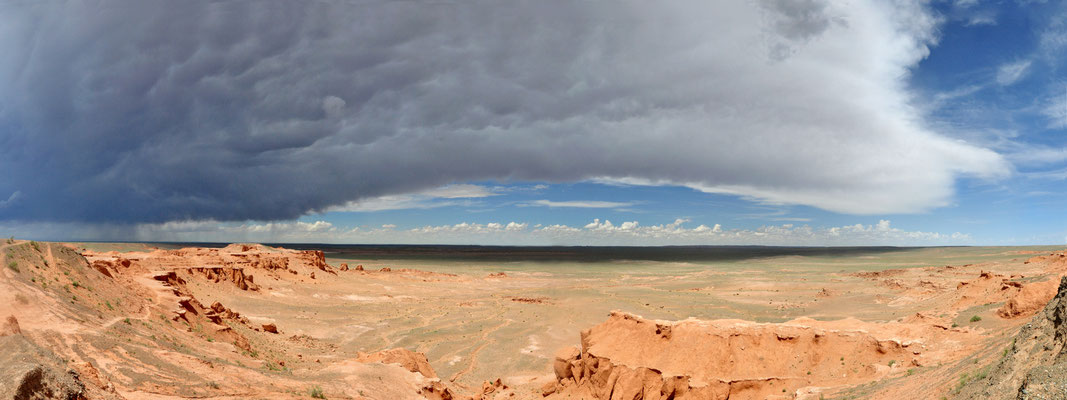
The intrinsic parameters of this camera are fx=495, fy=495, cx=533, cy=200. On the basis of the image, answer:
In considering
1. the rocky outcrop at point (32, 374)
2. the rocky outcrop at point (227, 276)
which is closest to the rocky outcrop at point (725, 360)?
the rocky outcrop at point (32, 374)

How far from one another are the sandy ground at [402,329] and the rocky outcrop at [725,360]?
126 millimetres

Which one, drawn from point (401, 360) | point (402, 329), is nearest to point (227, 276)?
point (402, 329)

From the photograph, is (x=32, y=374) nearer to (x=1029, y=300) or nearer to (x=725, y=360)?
(x=725, y=360)

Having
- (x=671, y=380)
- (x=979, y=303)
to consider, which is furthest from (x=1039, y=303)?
(x=671, y=380)

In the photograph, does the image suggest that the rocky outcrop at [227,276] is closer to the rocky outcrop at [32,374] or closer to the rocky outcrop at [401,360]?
the rocky outcrop at [401,360]

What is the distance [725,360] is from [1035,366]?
12.5 meters

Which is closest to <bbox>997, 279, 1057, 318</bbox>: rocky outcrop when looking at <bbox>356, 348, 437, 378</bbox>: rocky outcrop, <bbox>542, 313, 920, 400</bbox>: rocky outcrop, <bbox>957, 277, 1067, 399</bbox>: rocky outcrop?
<bbox>542, 313, 920, 400</bbox>: rocky outcrop

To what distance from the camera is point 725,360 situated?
20.0 metres

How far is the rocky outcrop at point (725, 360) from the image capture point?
18156mm

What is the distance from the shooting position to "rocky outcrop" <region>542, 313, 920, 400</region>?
59.6 ft

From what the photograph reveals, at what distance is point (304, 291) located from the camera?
55.5 m

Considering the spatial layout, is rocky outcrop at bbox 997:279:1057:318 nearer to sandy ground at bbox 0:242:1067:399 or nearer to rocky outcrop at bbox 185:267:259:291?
sandy ground at bbox 0:242:1067:399

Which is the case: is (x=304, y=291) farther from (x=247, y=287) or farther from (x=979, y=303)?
(x=979, y=303)

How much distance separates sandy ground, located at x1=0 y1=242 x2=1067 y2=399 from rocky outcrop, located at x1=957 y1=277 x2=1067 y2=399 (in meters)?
1.78
